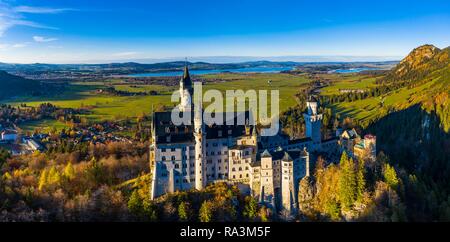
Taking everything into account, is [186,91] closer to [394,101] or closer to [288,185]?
[288,185]

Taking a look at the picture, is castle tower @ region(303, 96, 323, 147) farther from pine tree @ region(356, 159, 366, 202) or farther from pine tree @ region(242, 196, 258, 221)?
pine tree @ region(242, 196, 258, 221)

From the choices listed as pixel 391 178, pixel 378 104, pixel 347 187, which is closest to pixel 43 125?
pixel 347 187

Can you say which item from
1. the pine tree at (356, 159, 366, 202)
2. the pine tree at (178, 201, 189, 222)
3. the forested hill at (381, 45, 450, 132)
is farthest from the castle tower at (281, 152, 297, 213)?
the forested hill at (381, 45, 450, 132)

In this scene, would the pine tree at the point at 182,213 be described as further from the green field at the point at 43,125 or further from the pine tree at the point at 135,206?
the green field at the point at 43,125

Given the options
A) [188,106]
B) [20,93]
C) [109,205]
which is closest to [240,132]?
[188,106]

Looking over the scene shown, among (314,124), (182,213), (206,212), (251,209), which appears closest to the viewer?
(182,213)

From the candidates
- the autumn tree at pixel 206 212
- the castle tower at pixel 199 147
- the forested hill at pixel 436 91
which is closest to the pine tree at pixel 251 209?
the autumn tree at pixel 206 212
